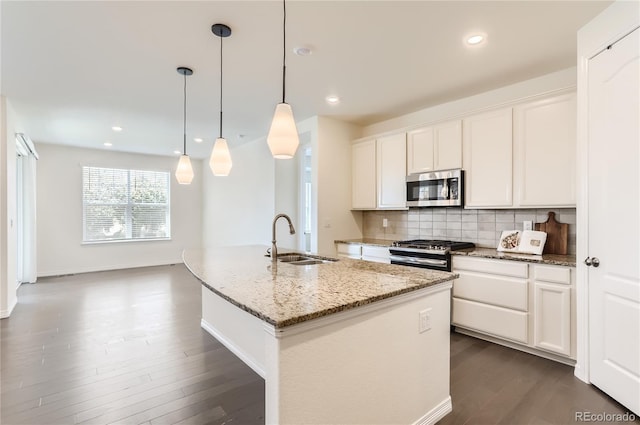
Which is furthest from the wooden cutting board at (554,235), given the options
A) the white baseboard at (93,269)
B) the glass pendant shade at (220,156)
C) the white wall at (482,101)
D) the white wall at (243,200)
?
the white baseboard at (93,269)

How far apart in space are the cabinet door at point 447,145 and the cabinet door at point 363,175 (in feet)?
3.04

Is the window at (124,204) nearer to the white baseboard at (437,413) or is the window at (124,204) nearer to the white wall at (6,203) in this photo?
the white wall at (6,203)

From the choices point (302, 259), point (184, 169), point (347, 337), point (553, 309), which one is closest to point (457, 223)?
point (553, 309)

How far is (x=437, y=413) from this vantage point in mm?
1913

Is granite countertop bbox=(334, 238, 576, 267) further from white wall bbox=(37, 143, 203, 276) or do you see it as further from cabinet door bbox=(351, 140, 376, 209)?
white wall bbox=(37, 143, 203, 276)

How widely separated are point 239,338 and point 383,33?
8.94ft

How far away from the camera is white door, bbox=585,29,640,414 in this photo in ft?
6.52

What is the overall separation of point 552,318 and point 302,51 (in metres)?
2.99

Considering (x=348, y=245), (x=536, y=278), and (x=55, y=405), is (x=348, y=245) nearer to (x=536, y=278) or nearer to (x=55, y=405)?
(x=536, y=278)

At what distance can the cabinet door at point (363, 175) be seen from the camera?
4.45 metres

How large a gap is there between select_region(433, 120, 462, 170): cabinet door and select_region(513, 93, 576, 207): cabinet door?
1.84 feet

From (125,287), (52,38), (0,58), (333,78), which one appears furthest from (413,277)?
(125,287)

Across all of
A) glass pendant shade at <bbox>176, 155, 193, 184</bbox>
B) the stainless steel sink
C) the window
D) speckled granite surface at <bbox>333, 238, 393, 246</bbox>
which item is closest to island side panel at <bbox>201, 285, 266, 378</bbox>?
the stainless steel sink

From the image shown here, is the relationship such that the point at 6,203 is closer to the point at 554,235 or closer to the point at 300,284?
the point at 300,284
